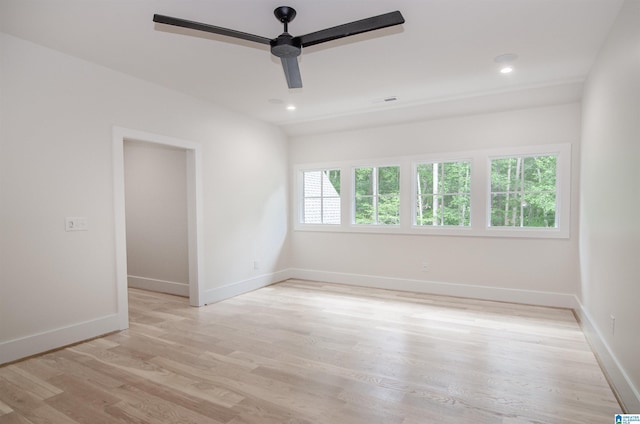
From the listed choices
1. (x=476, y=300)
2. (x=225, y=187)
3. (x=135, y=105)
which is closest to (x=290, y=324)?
(x=225, y=187)

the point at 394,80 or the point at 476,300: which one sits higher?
the point at 394,80

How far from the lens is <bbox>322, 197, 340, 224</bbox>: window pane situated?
5844 mm

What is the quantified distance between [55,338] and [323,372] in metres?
2.40

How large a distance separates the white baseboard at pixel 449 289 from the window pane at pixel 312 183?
1342mm

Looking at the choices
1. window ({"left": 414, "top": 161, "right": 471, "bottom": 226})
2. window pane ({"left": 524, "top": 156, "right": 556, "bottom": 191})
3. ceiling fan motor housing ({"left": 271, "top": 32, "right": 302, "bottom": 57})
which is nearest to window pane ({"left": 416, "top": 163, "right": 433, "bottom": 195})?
window ({"left": 414, "top": 161, "right": 471, "bottom": 226})

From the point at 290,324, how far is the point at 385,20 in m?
2.97

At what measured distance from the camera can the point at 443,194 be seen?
4.96m

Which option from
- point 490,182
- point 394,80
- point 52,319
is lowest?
point 52,319

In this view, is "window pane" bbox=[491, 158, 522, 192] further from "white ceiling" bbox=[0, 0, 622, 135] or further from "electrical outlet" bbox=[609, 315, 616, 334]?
"electrical outlet" bbox=[609, 315, 616, 334]

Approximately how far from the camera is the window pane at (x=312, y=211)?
6.01 meters

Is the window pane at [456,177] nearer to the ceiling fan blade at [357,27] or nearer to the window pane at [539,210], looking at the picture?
the window pane at [539,210]

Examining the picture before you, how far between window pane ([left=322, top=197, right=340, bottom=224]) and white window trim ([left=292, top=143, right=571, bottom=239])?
0.12m

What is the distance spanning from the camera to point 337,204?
5855 millimetres

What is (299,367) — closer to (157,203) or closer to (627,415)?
(627,415)
